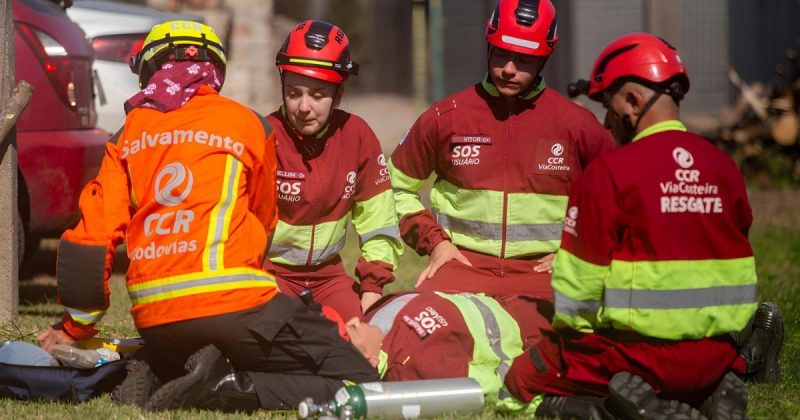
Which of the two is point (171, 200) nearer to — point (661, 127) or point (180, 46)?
point (180, 46)

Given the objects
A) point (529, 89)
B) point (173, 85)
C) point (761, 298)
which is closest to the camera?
point (173, 85)

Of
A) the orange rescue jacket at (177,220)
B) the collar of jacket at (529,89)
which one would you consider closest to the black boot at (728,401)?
the orange rescue jacket at (177,220)

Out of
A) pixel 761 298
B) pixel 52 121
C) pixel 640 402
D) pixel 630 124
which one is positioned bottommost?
pixel 761 298

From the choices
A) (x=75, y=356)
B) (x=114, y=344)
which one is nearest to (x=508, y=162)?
(x=114, y=344)

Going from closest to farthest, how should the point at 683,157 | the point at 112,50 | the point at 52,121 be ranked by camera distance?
the point at 683,157 < the point at 52,121 < the point at 112,50

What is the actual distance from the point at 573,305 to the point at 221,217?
4.80 feet

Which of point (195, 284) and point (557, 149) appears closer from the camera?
point (195, 284)

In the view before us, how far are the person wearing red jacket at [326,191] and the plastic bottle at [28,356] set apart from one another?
48.0 inches

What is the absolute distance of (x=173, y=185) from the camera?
492 cm

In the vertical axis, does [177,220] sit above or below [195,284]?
above

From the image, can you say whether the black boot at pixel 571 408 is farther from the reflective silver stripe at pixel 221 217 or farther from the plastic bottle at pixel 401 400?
the reflective silver stripe at pixel 221 217

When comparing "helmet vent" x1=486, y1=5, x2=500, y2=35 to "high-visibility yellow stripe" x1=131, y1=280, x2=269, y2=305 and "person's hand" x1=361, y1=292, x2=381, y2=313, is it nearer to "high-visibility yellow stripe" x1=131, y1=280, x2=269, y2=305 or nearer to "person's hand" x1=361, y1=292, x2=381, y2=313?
"person's hand" x1=361, y1=292, x2=381, y2=313

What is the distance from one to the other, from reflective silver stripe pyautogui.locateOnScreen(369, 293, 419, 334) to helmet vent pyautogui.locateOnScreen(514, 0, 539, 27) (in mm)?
1469

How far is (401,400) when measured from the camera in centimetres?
495
